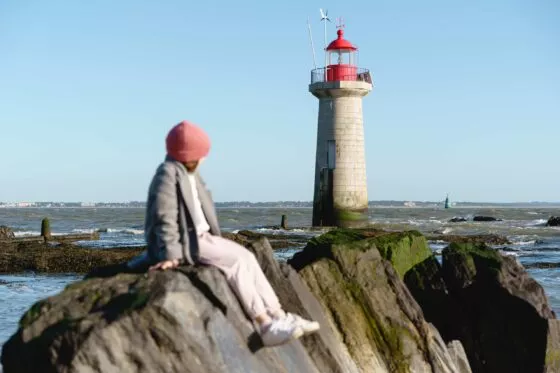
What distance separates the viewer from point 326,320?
22.8 ft

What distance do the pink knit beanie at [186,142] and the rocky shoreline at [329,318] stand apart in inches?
28.9

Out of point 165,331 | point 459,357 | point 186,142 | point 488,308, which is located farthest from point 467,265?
point 165,331

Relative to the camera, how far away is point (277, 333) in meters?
5.33

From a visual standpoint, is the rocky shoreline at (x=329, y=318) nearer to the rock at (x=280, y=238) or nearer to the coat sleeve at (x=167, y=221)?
the coat sleeve at (x=167, y=221)

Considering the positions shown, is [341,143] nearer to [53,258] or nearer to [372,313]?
[53,258]

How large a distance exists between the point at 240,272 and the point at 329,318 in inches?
74.5

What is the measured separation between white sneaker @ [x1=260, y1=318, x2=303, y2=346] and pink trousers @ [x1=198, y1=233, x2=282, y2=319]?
0.43 ft

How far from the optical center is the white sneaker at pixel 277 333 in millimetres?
5324

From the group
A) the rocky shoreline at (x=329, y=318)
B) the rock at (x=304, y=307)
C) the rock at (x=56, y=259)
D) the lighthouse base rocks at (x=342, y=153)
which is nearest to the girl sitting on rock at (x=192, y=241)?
the rocky shoreline at (x=329, y=318)

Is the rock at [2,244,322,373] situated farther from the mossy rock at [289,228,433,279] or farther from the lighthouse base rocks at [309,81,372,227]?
the lighthouse base rocks at [309,81,372,227]

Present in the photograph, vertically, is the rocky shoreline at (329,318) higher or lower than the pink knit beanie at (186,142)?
lower

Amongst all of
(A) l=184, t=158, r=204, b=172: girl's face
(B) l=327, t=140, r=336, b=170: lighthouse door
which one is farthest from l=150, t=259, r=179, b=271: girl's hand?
(B) l=327, t=140, r=336, b=170: lighthouse door

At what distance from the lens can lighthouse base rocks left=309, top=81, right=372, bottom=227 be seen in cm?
3391

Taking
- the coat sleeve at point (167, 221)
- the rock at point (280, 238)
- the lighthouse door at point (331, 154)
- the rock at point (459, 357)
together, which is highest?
the lighthouse door at point (331, 154)
